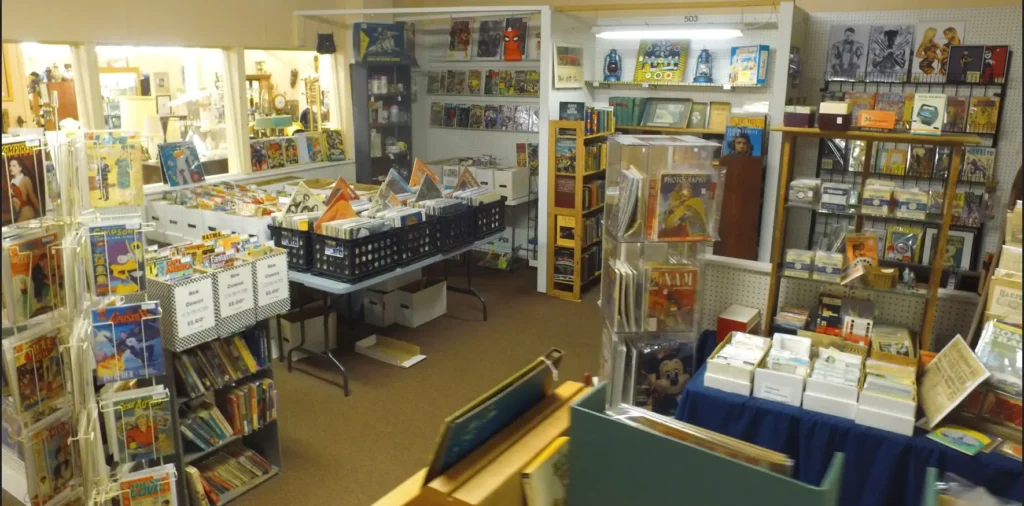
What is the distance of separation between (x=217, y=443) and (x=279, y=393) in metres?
1.20

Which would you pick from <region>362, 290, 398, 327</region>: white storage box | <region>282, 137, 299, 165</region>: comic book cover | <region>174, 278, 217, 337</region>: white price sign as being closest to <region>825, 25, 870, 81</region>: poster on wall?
<region>362, 290, 398, 327</region>: white storage box

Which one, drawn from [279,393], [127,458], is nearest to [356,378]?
[279,393]

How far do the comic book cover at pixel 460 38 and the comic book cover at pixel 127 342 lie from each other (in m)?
5.61

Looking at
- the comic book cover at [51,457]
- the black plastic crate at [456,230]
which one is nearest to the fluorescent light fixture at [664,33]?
the black plastic crate at [456,230]

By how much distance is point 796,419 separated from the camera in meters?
2.82

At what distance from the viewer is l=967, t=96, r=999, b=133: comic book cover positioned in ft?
17.1

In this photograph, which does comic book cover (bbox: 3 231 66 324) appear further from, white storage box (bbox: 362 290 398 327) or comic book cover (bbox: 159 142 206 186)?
comic book cover (bbox: 159 142 206 186)

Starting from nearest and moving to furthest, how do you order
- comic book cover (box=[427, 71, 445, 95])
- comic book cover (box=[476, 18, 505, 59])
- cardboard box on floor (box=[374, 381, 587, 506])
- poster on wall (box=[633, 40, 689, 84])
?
cardboard box on floor (box=[374, 381, 587, 506])
poster on wall (box=[633, 40, 689, 84])
comic book cover (box=[476, 18, 505, 59])
comic book cover (box=[427, 71, 445, 95])

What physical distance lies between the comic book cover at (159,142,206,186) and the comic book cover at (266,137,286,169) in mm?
849

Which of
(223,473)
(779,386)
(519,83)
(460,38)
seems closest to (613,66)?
(519,83)

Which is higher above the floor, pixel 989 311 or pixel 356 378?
pixel 989 311

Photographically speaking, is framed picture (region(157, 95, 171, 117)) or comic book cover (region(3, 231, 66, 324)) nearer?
comic book cover (region(3, 231, 66, 324))

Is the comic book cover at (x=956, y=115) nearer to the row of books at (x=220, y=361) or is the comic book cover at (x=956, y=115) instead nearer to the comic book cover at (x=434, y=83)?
the comic book cover at (x=434, y=83)

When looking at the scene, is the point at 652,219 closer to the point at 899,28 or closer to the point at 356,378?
the point at 356,378
